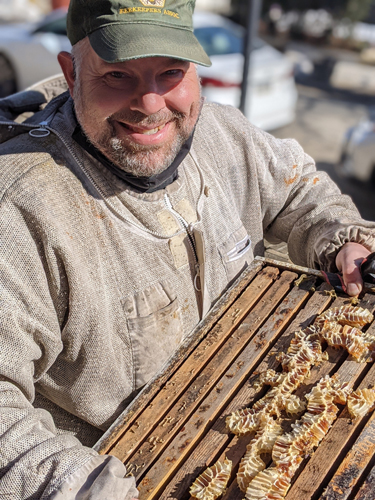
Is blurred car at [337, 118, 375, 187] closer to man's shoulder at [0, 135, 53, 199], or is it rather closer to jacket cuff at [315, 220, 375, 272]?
jacket cuff at [315, 220, 375, 272]

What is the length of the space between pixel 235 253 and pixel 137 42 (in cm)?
109

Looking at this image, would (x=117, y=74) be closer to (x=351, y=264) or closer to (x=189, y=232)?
(x=189, y=232)

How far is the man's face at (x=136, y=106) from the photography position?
78.3 inches

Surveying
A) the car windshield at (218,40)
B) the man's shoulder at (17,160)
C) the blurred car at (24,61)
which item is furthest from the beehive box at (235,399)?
the car windshield at (218,40)

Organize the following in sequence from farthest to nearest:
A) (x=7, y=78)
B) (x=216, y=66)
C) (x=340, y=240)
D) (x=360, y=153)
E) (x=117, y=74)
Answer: (x=216, y=66)
(x=7, y=78)
(x=360, y=153)
(x=340, y=240)
(x=117, y=74)

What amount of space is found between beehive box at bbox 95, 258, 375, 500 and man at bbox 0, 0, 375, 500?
13 cm

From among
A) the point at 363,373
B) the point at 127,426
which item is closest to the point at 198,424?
the point at 127,426

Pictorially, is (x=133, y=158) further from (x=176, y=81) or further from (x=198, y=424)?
(x=198, y=424)

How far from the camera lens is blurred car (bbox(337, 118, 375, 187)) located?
25.6 ft

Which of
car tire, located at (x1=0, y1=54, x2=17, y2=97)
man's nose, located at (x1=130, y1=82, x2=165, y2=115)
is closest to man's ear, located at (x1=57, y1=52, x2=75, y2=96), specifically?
man's nose, located at (x1=130, y1=82, x2=165, y2=115)

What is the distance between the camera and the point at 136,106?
2.00 m

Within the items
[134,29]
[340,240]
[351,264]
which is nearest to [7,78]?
[134,29]

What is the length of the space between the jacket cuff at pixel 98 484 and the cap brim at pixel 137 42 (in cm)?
135

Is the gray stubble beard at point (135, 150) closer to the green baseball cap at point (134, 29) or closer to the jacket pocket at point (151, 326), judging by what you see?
the green baseball cap at point (134, 29)
